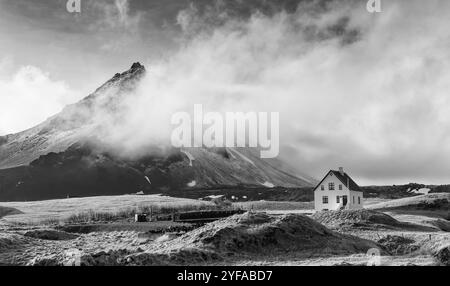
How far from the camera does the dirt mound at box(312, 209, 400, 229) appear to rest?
78.3 m

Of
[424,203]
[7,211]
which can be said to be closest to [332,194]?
[424,203]

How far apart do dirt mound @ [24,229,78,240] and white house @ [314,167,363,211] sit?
185 ft

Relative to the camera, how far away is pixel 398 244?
64000mm

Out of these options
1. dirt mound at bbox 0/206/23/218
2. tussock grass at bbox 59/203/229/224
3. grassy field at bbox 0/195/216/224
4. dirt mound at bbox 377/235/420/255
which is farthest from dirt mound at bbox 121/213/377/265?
dirt mound at bbox 0/206/23/218

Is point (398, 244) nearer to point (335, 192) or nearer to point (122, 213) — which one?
point (335, 192)

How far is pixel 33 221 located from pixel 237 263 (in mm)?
58180

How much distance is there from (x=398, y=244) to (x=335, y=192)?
169 ft

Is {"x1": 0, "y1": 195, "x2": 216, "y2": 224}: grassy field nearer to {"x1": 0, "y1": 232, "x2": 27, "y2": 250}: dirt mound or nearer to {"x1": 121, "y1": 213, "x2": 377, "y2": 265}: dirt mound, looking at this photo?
{"x1": 0, "y1": 232, "x2": 27, "y2": 250}: dirt mound

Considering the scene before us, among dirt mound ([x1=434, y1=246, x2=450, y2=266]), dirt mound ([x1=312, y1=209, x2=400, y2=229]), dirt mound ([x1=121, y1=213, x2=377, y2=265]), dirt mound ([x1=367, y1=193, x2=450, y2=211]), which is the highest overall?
dirt mound ([x1=367, y1=193, x2=450, y2=211])

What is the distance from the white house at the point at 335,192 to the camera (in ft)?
373
